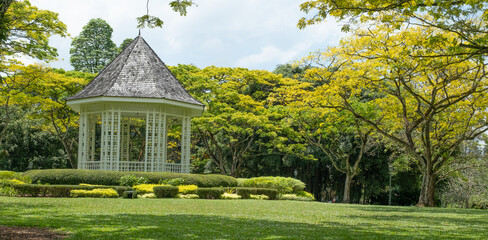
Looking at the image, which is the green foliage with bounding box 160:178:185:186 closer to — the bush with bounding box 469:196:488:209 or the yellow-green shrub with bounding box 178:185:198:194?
the yellow-green shrub with bounding box 178:185:198:194

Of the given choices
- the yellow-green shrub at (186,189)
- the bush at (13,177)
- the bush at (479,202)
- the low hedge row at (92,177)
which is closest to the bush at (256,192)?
the low hedge row at (92,177)

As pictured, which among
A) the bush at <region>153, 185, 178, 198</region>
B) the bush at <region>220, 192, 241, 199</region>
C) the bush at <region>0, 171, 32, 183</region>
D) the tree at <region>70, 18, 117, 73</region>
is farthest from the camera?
the tree at <region>70, 18, 117, 73</region>

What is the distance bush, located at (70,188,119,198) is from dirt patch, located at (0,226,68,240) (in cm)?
898

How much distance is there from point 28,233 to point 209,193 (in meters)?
12.5

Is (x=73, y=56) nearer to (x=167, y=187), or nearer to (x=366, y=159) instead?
(x=366, y=159)

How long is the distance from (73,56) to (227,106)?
2818 cm

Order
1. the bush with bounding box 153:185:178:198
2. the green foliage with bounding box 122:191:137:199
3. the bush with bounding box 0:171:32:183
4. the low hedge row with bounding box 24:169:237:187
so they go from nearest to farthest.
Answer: the green foliage with bounding box 122:191:137:199
the bush with bounding box 0:171:32:183
the bush with bounding box 153:185:178:198
the low hedge row with bounding box 24:169:237:187

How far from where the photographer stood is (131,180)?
20297 millimetres

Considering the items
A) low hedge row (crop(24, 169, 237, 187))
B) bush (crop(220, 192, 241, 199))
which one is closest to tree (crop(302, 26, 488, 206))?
bush (crop(220, 192, 241, 199))

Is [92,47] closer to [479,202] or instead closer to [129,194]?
[129,194]

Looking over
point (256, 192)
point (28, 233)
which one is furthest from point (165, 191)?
point (28, 233)

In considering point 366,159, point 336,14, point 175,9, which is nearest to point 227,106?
point 366,159

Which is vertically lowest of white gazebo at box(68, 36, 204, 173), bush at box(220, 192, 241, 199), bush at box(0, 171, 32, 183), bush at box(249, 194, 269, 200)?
bush at box(249, 194, 269, 200)

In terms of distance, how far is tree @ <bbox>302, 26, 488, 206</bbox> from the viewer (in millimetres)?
17766
